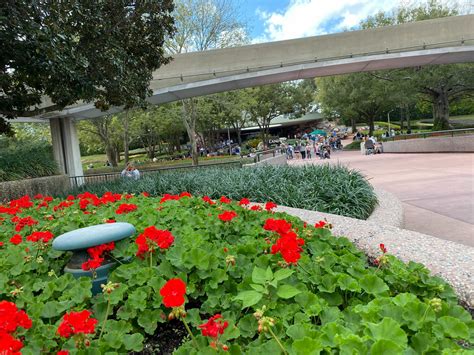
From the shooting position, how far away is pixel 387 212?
5871mm

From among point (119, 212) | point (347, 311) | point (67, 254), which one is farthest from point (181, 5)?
point (347, 311)

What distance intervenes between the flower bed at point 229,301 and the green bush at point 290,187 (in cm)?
360

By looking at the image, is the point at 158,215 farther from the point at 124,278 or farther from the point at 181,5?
the point at 181,5

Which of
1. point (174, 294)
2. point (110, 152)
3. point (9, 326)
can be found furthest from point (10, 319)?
point (110, 152)

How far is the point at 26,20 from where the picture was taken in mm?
6555

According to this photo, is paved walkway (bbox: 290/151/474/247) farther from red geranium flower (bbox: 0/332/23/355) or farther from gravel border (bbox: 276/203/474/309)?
red geranium flower (bbox: 0/332/23/355)

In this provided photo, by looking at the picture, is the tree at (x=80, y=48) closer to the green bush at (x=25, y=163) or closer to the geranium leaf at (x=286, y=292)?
the green bush at (x=25, y=163)

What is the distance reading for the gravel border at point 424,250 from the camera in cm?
267

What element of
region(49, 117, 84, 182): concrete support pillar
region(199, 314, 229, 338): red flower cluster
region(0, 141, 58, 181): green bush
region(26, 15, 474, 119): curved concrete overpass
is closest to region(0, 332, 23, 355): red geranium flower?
region(199, 314, 229, 338): red flower cluster

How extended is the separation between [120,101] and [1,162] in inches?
222

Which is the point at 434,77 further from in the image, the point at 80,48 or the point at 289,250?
the point at 289,250

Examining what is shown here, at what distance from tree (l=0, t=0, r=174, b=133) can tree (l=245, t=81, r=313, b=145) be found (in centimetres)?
3486

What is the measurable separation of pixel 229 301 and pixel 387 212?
4546 mm

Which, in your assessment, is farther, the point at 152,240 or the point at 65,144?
the point at 65,144
